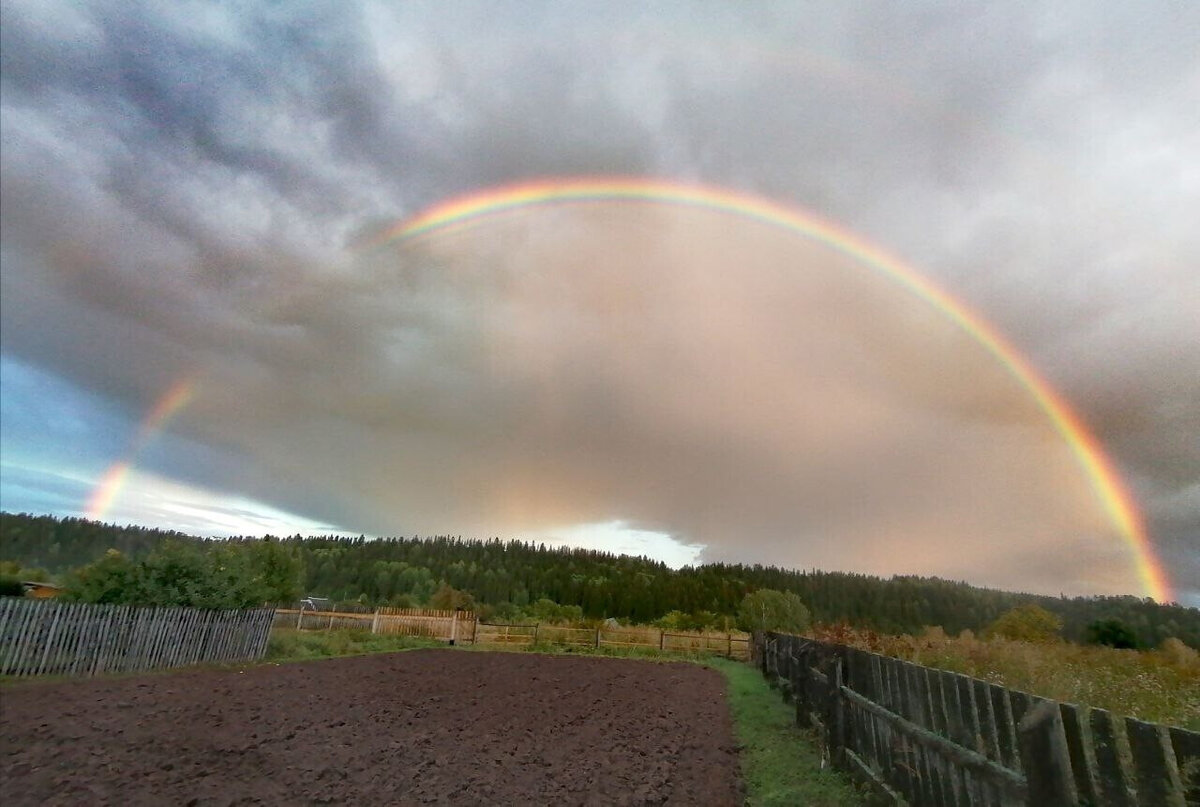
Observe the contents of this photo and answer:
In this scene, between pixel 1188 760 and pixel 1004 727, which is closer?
pixel 1188 760

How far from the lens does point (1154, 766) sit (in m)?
2.63

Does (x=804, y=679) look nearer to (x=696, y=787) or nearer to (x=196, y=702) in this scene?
(x=696, y=787)

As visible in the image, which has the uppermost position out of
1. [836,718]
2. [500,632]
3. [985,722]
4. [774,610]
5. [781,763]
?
[774,610]

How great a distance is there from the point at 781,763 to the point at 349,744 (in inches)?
227

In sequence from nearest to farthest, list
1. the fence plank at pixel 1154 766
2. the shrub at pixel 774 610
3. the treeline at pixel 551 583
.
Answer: the fence plank at pixel 1154 766, the shrub at pixel 774 610, the treeline at pixel 551 583

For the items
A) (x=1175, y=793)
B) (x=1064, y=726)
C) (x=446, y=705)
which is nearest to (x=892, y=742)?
(x=1064, y=726)

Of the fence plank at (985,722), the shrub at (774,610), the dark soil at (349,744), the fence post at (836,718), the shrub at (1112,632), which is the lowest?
the dark soil at (349,744)

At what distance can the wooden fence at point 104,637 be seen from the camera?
13.6 metres

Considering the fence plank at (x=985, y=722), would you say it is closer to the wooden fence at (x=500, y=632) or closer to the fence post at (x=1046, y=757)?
the fence post at (x=1046, y=757)

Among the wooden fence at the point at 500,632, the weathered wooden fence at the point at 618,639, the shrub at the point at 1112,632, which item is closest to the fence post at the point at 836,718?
the wooden fence at the point at 500,632

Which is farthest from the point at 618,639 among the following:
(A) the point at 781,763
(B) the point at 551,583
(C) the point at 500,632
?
(B) the point at 551,583

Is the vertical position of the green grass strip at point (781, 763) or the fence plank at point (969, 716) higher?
the fence plank at point (969, 716)

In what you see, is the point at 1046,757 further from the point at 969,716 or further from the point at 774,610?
the point at 774,610

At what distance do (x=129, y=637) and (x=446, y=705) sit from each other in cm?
787
